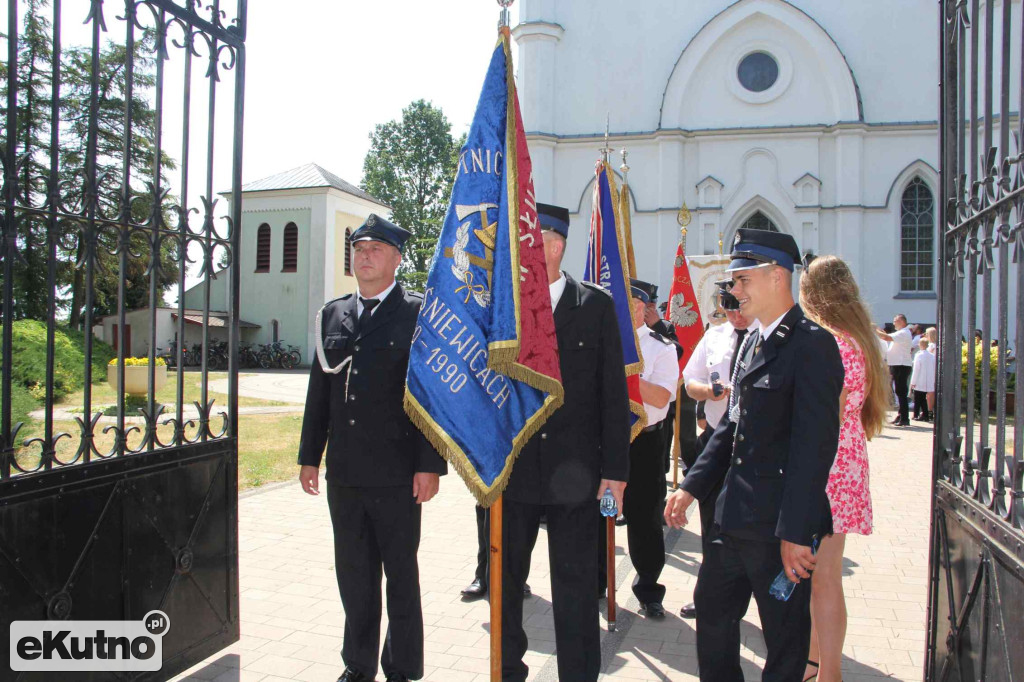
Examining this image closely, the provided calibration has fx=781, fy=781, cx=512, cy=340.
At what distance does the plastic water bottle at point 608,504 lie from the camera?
355 centimetres

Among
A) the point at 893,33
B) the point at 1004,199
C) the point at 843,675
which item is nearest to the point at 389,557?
the point at 843,675

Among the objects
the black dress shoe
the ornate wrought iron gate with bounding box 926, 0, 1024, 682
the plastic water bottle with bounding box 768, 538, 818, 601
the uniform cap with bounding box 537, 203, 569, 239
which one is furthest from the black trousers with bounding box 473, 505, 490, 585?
the ornate wrought iron gate with bounding box 926, 0, 1024, 682

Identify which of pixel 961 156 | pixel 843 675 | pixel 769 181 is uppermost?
pixel 769 181

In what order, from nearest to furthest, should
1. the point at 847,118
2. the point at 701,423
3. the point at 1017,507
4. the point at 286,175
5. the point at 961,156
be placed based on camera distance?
the point at 1017,507
the point at 961,156
the point at 701,423
the point at 847,118
the point at 286,175

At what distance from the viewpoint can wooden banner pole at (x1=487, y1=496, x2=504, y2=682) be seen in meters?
3.11

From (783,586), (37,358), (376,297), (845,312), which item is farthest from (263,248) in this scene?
(783,586)

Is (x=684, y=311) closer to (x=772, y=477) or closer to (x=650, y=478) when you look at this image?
(x=650, y=478)

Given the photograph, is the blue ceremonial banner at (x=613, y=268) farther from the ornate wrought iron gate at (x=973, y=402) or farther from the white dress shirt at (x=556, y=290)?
the ornate wrought iron gate at (x=973, y=402)

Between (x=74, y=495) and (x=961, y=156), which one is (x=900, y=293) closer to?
(x=961, y=156)

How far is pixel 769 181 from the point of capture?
918 inches

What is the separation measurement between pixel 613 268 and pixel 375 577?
279cm

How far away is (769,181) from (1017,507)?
72.8 ft

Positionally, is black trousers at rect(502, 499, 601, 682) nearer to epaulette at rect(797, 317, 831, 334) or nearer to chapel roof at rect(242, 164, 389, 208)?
epaulette at rect(797, 317, 831, 334)

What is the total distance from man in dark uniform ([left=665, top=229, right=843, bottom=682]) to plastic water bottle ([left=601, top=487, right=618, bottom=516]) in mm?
493
